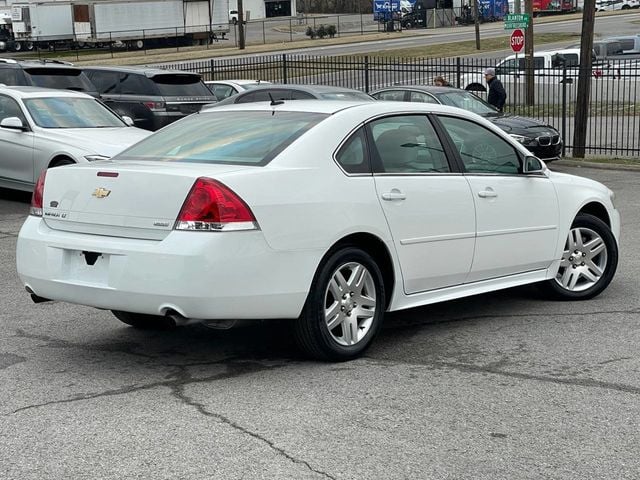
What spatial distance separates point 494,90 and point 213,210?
19.1m

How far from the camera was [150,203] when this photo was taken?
6102 mm

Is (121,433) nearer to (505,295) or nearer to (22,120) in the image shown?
(505,295)

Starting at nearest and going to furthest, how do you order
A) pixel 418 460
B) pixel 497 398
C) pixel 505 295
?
pixel 418 460 < pixel 497 398 < pixel 505 295

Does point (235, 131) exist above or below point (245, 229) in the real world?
above

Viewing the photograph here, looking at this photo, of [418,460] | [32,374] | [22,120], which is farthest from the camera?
[22,120]

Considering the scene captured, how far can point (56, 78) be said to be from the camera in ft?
64.8

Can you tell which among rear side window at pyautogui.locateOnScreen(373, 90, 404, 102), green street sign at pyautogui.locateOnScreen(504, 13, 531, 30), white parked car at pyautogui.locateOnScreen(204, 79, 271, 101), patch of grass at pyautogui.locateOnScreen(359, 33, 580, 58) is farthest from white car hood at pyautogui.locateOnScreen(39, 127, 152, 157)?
patch of grass at pyautogui.locateOnScreen(359, 33, 580, 58)

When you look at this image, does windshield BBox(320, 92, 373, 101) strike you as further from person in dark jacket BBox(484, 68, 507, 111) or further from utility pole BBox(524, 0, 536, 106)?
utility pole BBox(524, 0, 536, 106)

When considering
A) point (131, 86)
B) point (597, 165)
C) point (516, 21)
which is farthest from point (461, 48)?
point (131, 86)

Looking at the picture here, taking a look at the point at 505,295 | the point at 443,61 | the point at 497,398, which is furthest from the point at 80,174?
the point at 443,61

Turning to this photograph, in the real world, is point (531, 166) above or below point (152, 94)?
above

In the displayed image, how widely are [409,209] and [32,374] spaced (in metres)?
2.49

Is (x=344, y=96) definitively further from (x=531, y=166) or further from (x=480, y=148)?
(x=480, y=148)

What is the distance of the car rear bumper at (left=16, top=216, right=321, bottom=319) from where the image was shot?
5.88 metres
